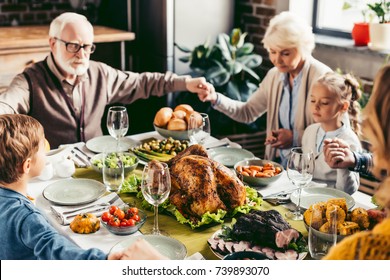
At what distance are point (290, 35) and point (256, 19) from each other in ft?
4.66

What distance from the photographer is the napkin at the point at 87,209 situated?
180 centimetres

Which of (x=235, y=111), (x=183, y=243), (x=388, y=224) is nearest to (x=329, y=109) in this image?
(x=235, y=111)

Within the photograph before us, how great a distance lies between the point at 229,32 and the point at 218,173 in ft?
8.66

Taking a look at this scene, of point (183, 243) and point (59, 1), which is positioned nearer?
point (183, 243)

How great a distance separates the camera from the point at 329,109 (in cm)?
246

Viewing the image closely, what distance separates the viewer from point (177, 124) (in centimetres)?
262

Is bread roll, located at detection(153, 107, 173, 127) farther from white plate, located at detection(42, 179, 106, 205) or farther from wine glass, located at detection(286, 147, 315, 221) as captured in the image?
wine glass, located at detection(286, 147, 315, 221)

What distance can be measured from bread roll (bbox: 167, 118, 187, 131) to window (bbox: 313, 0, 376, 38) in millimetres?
1771

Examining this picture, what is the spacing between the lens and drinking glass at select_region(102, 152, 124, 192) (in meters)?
1.98

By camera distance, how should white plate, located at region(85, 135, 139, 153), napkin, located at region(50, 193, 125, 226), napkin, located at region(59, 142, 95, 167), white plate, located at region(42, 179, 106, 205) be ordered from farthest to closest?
white plate, located at region(85, 135, 139, 153)
napkin, located at region(59, 142, 95, 167)
white plate, located at region(42, 179, 106, 205)
napkin, located at region(50, 193, 125, 226)

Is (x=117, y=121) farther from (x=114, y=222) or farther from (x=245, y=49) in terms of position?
(x=245, y=49)

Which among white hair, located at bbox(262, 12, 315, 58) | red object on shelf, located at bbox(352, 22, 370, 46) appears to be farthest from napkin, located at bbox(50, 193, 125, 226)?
red object on shelf, located at bbox(352, 22, 370, 46)

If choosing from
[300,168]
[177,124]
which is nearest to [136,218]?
[300,168]
